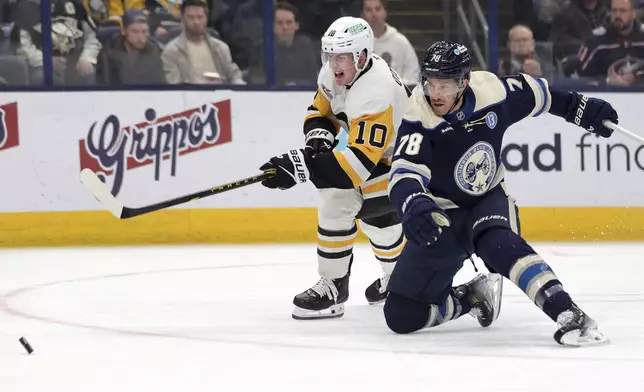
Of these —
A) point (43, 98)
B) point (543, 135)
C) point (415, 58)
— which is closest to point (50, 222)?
Result: point (43, 98)

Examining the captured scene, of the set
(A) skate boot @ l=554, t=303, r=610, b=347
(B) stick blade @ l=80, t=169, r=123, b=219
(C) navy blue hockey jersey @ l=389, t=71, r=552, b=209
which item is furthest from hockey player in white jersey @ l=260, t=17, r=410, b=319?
(A) skate boot @ l=554, t=303, r=610, b=347

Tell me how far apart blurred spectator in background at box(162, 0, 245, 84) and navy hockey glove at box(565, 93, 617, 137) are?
3039mm

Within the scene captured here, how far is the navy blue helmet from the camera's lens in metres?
3.66

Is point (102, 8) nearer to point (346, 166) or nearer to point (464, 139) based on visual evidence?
point (346, 166)

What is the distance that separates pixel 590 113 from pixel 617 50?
3.10 metres

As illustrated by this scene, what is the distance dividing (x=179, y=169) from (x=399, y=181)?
10.3ft

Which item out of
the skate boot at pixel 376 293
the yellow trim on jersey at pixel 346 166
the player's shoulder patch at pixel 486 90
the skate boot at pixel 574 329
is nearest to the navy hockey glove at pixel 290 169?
the yellow trim on jersey at pixel 346 166

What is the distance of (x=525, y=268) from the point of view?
3.59 meters

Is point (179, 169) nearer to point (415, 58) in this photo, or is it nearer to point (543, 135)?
point (415, 58)

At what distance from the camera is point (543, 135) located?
266 inches

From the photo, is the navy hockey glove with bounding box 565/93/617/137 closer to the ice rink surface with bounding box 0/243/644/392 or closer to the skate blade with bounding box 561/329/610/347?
the ice rink surface with bounding box 0/243/644/392

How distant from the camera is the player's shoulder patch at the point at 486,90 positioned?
3805 mm

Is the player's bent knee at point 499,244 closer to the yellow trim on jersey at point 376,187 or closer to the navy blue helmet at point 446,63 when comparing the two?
the navy blue helmet at point 446,63

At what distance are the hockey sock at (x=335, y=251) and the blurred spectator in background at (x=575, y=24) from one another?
3.02 m
